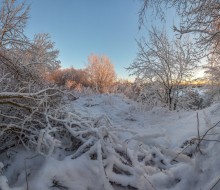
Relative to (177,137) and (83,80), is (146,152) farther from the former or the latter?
(83,80)

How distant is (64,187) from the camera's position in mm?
1880

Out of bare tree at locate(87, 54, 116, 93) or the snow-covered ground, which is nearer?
the snow-covered ground

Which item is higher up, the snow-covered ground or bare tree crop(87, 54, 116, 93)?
bare tree crop(87, 54, 116, 93)

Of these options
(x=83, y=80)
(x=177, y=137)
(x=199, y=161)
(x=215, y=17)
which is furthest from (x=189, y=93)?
(x=83, y=80)

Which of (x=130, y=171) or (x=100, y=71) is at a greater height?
(x=100, y=71)

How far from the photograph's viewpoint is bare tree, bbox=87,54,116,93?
91.1 feet

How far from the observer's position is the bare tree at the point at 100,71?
91.1 feet

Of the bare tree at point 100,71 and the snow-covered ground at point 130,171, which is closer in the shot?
the snow-covered ground at point 130,171

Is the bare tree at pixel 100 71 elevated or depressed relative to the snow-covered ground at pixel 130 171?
elevated

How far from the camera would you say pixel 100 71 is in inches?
1110

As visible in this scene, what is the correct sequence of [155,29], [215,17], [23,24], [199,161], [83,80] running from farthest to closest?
[83,80], [155,29], [23,24], [215,17], [199,161]

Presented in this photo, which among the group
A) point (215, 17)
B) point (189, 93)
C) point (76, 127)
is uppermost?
point (215, 17)

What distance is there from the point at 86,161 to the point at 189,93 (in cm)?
1393

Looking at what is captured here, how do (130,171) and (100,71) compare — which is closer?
(130,171)
